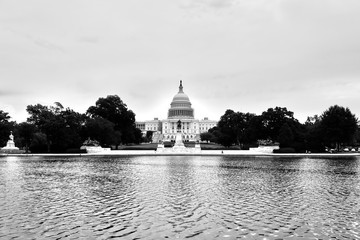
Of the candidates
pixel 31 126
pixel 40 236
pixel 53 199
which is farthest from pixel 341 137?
pixel 40 236

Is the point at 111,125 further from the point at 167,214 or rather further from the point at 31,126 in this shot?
the point at 167,214

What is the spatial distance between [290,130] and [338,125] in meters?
9.92

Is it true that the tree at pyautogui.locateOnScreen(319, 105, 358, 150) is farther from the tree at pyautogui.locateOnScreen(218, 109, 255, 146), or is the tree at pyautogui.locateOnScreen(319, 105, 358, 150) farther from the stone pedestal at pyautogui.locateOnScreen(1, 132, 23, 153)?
the stone pedestal at pyautogui.locateOnScreen(1, 132, 23, 153)

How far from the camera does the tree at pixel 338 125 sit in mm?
69938

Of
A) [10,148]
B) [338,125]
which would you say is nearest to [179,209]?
[338,125]

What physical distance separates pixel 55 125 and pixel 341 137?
49.2 metres

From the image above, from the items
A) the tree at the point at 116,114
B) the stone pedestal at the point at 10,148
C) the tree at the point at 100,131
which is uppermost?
the tree at the point at 116,114

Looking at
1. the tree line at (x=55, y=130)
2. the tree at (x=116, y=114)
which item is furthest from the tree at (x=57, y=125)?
the tree at (x=116, y=114)

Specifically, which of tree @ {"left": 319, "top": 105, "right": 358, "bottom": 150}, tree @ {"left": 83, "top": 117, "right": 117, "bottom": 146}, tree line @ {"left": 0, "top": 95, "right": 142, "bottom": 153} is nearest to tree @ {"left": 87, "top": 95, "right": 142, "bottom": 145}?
tree line @ {"left": 0, "top": 95, "right": 142, "bottom": 153}

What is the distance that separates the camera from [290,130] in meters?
78.0

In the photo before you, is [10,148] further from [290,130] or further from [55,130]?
[290,130]

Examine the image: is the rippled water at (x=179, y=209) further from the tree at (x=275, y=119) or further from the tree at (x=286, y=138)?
the tree at (x=275, y=119)

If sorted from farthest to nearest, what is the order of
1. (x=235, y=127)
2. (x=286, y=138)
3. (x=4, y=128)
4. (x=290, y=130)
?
(x=235, y=127) < (x=290, y=130) < (x=286, y=138) < (x=4, y=128)

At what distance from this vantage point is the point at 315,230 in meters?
11.9
